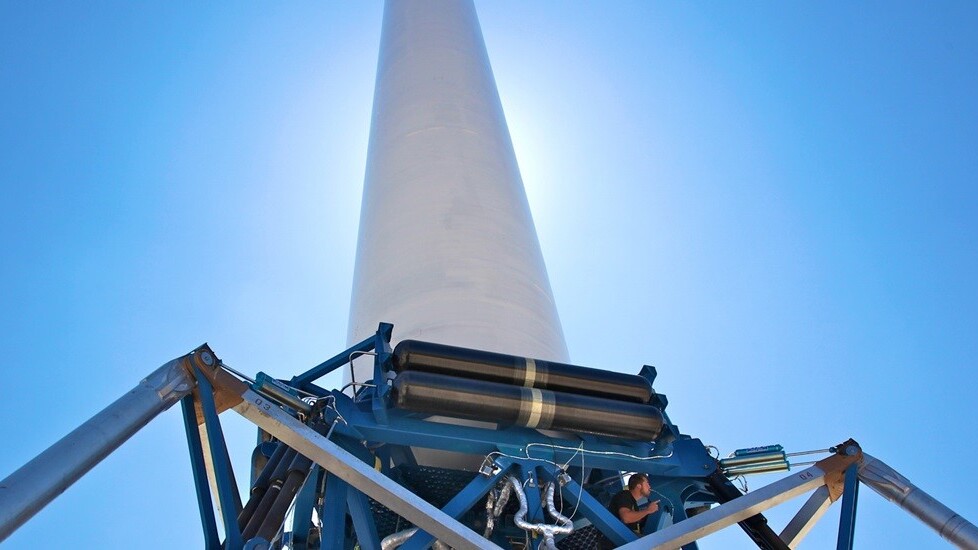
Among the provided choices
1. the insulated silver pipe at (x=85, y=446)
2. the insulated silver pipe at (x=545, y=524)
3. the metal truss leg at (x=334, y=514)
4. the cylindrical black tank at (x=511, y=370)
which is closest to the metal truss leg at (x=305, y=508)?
the metal truss leg at (x=334, y=514)

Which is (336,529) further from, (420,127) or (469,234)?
(420,127)

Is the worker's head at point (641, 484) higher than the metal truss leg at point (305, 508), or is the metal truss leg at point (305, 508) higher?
the worker's head at point (641, 484)

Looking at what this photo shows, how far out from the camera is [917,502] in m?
9.77

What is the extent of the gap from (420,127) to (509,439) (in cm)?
752

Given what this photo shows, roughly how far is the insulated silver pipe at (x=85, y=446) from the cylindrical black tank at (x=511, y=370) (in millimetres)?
1862

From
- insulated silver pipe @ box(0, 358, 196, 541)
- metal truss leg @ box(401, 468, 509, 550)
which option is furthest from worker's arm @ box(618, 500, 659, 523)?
insulated silver pipe @ box(0, 358, 196, 541)

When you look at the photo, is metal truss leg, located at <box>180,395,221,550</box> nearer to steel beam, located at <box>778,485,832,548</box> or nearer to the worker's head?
the worker's head

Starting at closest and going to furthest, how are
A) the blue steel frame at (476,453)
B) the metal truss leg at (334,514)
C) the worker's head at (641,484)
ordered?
the metal truss leg at (334,514) < the blue steel frame at (476,453) < the worker's head at (641,484)

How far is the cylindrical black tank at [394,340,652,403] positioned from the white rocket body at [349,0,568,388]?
1.16 meters

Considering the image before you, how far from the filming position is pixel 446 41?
19.6m

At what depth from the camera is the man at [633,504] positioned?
9.59 metres

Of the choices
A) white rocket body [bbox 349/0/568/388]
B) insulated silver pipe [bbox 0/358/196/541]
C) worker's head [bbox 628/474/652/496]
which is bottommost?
insulated silver pipe [bbox 0/358/196/541]

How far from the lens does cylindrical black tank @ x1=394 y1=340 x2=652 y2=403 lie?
932 cm

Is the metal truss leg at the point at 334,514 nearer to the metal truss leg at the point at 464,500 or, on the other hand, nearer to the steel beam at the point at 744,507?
the metal truss leg at the point at 464,500
